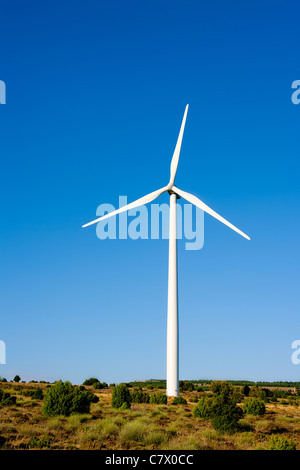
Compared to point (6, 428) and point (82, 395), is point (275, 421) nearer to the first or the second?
point (82, 395)

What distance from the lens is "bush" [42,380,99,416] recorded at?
37844 millimetres

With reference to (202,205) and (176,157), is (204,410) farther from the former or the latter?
(176,157)

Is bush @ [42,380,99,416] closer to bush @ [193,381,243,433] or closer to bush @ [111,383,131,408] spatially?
bush @ [193,381,243,433]

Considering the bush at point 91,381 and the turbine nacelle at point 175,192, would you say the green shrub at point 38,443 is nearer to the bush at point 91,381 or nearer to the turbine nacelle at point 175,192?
the turbine nacelle at point 175,192

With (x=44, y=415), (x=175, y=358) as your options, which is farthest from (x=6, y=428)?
(x=175, y=358)

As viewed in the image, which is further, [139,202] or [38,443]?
[139,202]

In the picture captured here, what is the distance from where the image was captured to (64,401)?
125ft

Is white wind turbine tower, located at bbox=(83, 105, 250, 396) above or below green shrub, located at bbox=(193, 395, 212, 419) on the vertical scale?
above

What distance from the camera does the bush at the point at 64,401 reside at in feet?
124

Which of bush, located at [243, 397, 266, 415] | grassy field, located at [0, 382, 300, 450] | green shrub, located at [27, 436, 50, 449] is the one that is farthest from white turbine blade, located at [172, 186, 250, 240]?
green shrub, located at [27, 436, 50, 449]

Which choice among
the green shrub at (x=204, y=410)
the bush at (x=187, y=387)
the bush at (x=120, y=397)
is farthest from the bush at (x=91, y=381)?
the green shrub at (x=204, y=410)

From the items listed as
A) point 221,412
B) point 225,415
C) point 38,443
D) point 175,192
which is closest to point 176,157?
point 175,192
